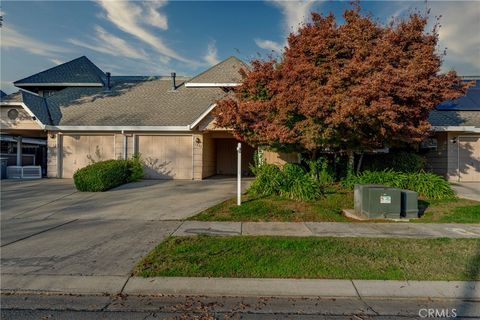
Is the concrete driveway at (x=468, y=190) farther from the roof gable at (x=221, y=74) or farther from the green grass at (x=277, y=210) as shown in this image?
the roof gable at (x=221, y=74)

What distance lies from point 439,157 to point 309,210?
10.7 metres

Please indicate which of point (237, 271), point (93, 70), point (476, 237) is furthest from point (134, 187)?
point (93, 70)

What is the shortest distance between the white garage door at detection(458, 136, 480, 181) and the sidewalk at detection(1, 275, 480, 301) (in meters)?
13.6

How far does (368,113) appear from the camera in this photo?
8.45 metres

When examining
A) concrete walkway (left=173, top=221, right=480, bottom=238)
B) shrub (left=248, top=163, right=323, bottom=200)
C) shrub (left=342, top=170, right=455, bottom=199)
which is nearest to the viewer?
concrete walkway (left=173, top=221, right=480, bottom=238)

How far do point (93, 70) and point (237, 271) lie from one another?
73.3ft

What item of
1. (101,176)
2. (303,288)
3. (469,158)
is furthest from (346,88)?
(469,158)

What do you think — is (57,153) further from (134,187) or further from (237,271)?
(237,271)

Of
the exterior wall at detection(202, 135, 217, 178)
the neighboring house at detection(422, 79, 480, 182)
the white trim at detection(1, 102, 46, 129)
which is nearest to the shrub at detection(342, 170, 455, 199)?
the neighboring house at detection(422, 79, 480, 182)

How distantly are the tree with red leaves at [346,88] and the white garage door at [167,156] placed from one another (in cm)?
561

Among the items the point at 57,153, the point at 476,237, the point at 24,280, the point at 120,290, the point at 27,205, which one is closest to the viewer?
the point at 120,290

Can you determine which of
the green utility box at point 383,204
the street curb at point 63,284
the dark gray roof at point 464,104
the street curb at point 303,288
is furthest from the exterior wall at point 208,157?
the dark gray roof at point 464,104

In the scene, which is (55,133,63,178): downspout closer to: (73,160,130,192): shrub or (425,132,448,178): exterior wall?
(73,160,130,192): shrub

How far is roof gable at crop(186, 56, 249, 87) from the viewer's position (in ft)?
60.2
